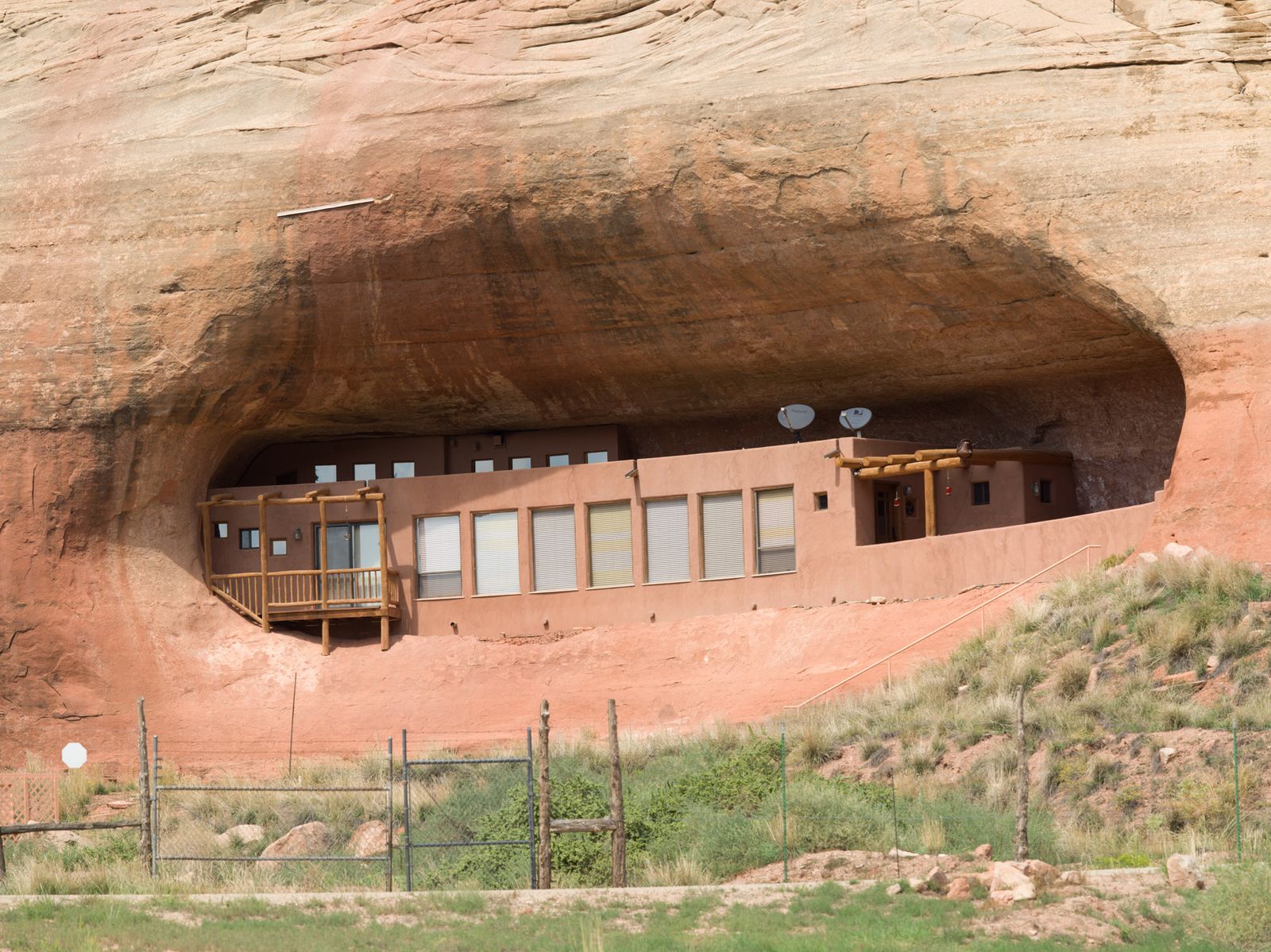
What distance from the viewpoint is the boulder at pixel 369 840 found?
25859mm

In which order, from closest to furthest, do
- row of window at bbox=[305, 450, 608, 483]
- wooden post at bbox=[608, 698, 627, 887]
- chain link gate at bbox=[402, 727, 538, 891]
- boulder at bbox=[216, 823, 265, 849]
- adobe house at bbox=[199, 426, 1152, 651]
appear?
1. wooden post at bbox=[608, 698, 627, 887]
2. chain link gate at bbox=[402, 727, 538, 891]
3. boulder at bbox=[216, 823, 265, 849]
4. adobe house at bbox=[199, 426, 1152, 651]
5. row of window at bbox=[305, 450, 608, 483]

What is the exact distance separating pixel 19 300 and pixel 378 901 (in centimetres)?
1973

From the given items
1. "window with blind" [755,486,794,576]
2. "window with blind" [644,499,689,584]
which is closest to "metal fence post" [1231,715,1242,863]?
"window with blind" [755,486,794,576]

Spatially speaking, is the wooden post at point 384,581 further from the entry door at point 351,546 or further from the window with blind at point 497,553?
the window with blind at point 497,553

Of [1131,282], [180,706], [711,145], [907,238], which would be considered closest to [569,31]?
[711,145]

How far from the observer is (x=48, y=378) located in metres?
36.3

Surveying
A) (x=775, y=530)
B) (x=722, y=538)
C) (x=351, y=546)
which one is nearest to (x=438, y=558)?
(x=351, y=546)

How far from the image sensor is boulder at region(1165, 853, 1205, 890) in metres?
19.5

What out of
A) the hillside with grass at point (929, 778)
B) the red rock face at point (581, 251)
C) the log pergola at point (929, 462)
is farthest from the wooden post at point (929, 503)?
the hillside with grass at point (929, 778)

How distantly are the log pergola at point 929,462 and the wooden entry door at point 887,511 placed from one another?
871mm

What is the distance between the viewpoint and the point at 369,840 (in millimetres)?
26203

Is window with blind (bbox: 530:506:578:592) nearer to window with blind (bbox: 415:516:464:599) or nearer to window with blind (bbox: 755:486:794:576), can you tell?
window with blind (bbox: 415:516:464:599)

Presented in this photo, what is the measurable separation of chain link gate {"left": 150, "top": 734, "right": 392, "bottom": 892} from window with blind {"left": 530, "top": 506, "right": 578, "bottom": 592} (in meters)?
8.17

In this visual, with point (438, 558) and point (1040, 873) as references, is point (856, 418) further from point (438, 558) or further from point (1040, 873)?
point (1040, 873)
